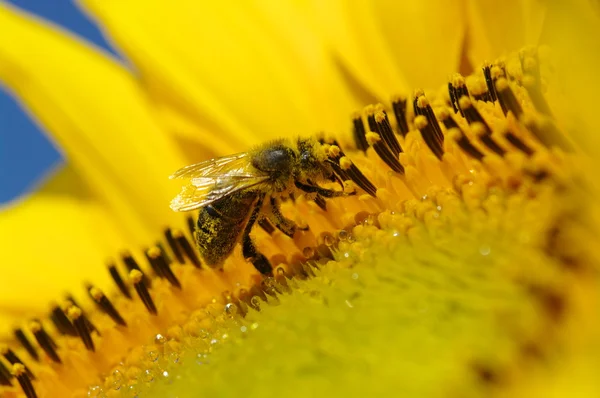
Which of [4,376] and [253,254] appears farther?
[4,376]

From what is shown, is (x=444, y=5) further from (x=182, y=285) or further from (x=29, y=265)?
(x=29, y=265)

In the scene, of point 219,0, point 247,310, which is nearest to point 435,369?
point 247,310

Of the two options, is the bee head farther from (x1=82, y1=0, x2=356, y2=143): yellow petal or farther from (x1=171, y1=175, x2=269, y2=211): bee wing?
(x1=82, y1=0, x2=356, y2=143): yellow petal

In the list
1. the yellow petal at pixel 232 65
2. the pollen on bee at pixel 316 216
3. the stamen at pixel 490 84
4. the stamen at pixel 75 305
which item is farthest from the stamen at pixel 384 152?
the stamen at pixel 75 305

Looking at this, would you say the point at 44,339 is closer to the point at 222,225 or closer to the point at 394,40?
the point at 222,225

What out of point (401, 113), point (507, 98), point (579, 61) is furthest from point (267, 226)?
point (579, 61)

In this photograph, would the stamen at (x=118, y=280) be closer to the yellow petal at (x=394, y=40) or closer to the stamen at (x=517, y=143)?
the yellow petal at (x=394, y=40)

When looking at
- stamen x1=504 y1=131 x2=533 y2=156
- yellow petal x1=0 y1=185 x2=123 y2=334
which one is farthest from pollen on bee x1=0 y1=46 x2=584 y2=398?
yellow petal x1=0 y1=185 x2=123 y2=334
